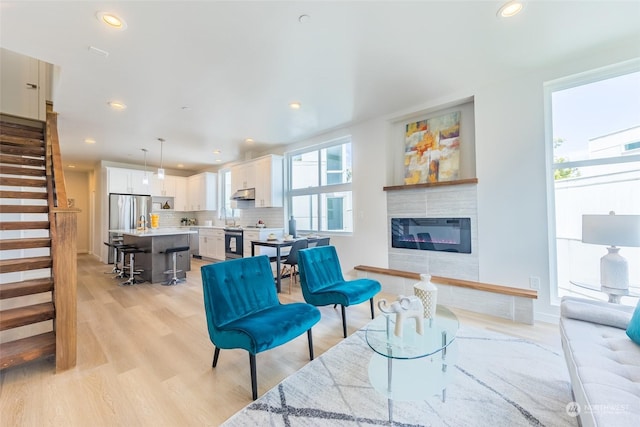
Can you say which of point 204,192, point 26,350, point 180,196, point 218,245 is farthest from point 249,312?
point 180,196

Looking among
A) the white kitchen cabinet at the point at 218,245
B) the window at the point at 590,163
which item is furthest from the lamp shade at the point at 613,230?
the white kitchen cabinet at the point at 218,245

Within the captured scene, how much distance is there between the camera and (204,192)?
743cm

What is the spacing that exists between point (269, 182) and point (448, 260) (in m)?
3.81

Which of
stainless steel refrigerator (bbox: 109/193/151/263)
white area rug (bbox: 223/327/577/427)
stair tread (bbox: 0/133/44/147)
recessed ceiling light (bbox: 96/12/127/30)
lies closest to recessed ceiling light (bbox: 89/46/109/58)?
recessed ceiling light (bbox: 96/12/127/30)

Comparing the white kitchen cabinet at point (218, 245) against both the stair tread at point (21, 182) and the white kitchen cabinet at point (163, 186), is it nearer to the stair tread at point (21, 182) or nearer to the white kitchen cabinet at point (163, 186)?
the white kitchen cabinet at point (163, 186)

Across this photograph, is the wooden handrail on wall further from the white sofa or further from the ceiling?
the white sofa

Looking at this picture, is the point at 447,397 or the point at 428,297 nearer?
the point at 447,397

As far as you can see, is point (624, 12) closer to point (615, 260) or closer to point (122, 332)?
point (615, 260)

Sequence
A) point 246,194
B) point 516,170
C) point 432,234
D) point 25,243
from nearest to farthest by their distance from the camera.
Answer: point 25,243 < point 516,170 < point 432,234 < point 246,194

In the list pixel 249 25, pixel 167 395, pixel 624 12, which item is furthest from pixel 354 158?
pixel 167 395

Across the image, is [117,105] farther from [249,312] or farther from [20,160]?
[249,312]

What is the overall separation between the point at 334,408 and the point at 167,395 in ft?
3.65

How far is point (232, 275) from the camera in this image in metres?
2.05

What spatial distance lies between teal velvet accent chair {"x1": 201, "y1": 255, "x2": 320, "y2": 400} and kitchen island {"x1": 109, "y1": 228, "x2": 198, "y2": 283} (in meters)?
3.16
